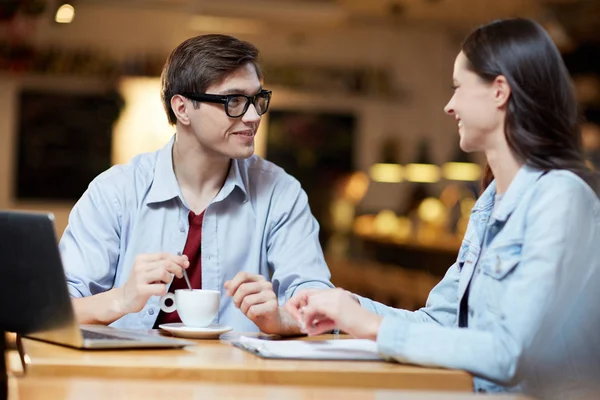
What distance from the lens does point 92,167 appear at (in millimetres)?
9273

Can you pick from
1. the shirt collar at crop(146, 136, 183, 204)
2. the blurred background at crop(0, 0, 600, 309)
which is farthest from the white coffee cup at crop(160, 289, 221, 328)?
the blurred background at crop(0, 0, 600, 309)

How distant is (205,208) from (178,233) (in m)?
0.10

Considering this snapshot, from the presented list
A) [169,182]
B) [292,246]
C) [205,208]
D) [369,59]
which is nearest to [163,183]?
[169,182]

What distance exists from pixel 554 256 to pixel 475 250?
33 centimetres

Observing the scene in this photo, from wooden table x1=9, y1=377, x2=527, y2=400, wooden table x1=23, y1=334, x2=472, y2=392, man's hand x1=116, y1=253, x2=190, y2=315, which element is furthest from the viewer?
man's hand x1=116, y1=253, x2=190, y2=315

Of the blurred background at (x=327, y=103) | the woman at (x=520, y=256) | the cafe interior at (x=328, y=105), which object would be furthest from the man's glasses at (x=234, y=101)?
the blurred background at (x=327, y=103)

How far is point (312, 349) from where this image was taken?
6.20ft

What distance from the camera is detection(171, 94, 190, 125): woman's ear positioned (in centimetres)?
262

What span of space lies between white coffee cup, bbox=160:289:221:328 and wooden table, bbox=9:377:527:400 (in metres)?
0.56

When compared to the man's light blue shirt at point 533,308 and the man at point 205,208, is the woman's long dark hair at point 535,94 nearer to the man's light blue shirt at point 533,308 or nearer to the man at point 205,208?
the man's light blue shirt at point 533,308

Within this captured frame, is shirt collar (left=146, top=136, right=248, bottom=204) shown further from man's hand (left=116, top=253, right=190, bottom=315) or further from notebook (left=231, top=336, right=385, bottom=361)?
notebook (left=231, top=336, right=385, bottom=361)

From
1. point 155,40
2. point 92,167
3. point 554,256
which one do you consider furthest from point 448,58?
point 554,256

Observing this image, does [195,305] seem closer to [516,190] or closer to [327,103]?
[516,190]

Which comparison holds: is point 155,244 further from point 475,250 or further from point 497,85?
point 497,85
